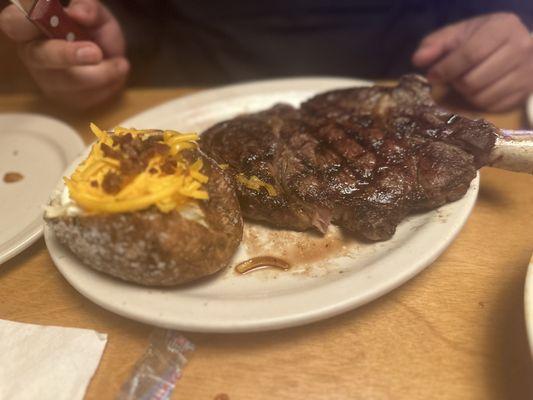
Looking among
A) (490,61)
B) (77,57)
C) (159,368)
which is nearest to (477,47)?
(490,61)

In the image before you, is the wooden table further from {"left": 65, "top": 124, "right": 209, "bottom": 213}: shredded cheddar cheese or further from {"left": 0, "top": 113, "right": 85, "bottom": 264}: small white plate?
{"left": 65, "top": 124, "right": 209, "bottom": 213}: shredded cheddar cheese

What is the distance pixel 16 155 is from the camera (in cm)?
179

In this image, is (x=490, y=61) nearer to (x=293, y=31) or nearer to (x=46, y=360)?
(x=293, y=31)

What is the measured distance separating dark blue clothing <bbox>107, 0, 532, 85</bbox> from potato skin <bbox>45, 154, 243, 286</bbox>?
126 centimetres

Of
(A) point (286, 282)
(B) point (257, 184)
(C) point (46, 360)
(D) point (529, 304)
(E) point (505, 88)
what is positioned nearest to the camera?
(D) point (529, 304)

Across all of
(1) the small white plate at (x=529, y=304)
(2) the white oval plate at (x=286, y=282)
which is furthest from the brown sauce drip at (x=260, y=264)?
(1) the small white plate at (x=529, y=304)

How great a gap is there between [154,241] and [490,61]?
146 cm

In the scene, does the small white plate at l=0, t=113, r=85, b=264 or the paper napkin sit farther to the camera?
the small white plate at l=0, t=113, r=85, b=264

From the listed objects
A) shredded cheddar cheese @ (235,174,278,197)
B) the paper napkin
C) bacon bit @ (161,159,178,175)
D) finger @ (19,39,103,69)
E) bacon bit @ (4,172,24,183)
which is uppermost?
bacon bit @ (161,159,178,175)

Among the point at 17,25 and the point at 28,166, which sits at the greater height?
the point at 17,25

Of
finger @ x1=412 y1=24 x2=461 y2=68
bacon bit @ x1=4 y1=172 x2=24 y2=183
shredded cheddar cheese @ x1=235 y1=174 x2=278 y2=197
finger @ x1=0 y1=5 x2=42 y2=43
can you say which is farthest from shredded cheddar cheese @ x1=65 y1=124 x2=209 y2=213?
finger @ x1=412 y1=24 x2=461 y2=68

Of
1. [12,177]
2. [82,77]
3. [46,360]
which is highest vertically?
[82,77]

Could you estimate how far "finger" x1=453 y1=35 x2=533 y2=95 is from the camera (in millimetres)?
1840

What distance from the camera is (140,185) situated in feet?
3.53
